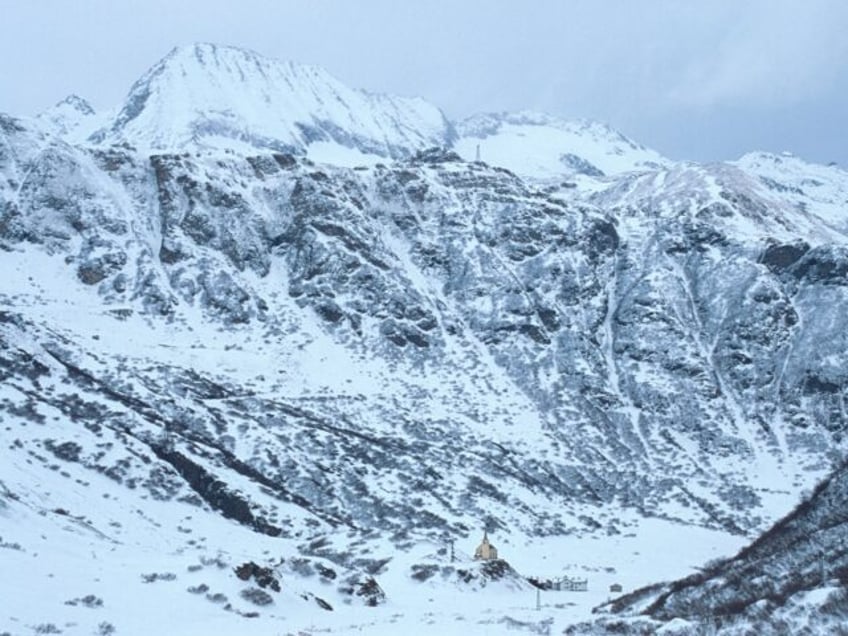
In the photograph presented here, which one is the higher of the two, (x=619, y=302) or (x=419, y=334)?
(x=619, y=302)

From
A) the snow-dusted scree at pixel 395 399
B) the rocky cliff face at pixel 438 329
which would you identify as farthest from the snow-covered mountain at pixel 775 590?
the rocky cliff face at pixel 438 329

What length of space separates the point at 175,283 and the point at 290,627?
8557 centimetres

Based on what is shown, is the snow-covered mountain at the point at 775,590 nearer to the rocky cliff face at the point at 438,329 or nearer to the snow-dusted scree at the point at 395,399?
the snow-dusted scree at the point at 395,399

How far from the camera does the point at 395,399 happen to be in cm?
9206

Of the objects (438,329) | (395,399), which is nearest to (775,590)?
(395,399)

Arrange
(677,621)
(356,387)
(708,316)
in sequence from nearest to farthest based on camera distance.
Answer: (677,621) < (356,387) < (708,316)

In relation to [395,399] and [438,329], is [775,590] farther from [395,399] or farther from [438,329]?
[438,329]

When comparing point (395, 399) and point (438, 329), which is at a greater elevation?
point (438, 329)

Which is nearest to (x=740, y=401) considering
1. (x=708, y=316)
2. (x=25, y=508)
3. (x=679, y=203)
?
(x=708, y=316)

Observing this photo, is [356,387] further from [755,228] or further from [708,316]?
[755,228]

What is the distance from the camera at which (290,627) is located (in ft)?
84.9

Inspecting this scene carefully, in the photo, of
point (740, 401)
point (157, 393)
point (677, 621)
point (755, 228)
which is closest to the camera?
point (677, 621)

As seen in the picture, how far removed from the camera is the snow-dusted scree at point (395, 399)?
30.0 metres

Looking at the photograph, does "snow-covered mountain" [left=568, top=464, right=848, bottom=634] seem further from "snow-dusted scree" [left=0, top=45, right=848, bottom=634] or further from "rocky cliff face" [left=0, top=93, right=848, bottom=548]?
"rocky cliff face" [left=0, top=93, right=848, bottom=548]
